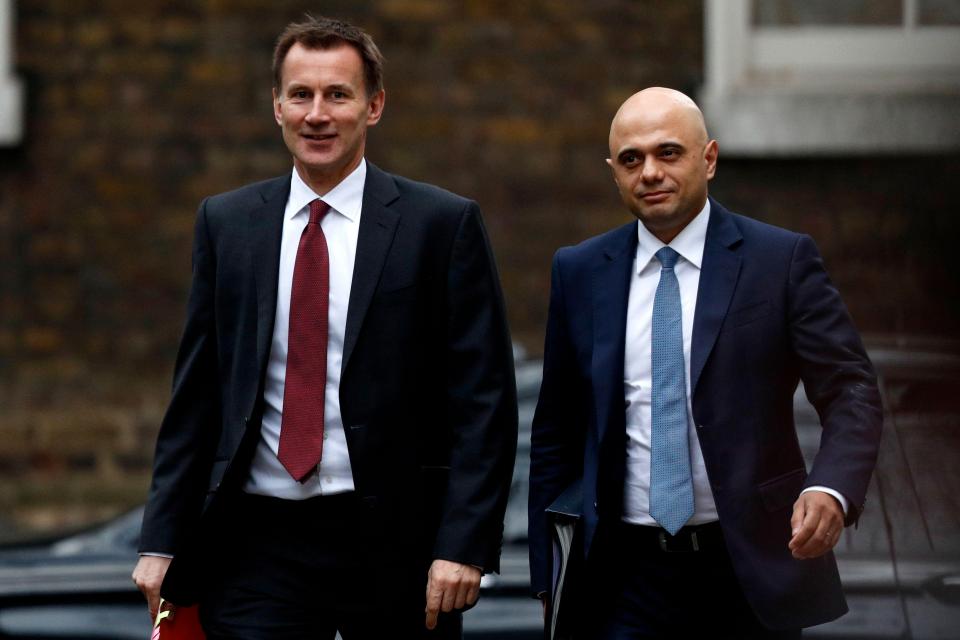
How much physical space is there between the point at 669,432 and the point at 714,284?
0.30 meters

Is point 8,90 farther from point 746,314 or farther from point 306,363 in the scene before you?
point 746,314

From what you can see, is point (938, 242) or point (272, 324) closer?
point (938, 242)

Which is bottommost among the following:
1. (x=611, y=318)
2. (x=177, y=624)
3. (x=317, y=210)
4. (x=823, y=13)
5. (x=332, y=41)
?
(x=177, y=624)

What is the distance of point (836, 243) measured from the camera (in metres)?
7.77

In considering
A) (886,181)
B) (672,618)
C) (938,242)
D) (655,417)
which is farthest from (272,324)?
(886,181)

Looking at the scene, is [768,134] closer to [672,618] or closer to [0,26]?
[0,26]

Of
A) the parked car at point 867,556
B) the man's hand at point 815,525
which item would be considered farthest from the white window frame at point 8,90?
the man's hand at point 815,525

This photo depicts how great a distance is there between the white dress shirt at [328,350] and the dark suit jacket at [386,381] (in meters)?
0.03

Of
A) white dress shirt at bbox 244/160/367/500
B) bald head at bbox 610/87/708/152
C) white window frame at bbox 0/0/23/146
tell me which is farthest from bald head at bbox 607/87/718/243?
white window frame at bbox 0/0/23/146

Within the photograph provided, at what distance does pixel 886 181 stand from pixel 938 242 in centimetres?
655

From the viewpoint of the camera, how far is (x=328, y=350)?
9.51ft

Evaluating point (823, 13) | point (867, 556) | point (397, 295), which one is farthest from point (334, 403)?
point (823, 13)

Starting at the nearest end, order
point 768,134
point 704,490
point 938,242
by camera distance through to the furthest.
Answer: point 938,242 → point 704,490 → point 768,134

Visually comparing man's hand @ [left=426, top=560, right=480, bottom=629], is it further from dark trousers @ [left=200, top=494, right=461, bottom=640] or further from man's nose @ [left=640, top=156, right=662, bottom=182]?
man's nose @ [left=640, top=156, right=662, bottom=182]
